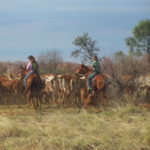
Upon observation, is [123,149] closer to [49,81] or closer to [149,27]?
[49,81]

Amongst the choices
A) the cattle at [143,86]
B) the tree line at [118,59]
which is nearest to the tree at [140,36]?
the tree line at [118,59]

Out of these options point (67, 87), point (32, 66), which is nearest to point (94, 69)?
point (32, 66)

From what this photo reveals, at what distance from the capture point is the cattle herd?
2252 centimetres

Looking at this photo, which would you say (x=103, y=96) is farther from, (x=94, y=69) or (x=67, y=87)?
(x=67, y=87)

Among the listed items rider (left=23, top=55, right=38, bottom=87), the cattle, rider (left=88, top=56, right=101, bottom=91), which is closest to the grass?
rider (left=23, top=55, right=38, bottom=87)

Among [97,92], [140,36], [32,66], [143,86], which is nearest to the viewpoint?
[32,66]

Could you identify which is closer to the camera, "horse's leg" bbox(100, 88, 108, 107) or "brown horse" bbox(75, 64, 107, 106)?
"horse's leg" bbox(100, 88, 108, 107)

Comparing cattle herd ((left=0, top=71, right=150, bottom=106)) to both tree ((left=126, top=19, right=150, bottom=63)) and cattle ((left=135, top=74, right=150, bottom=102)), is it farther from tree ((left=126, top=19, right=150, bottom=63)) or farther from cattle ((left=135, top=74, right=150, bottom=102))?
tree ((left=126, top=19, right=150, bottom=63))

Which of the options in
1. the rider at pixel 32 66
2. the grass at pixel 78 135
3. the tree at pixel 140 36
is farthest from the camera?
the tree at pixel 140 36

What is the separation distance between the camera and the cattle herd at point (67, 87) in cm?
2252

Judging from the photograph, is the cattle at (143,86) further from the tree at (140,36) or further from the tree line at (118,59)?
the tree at (140,36)

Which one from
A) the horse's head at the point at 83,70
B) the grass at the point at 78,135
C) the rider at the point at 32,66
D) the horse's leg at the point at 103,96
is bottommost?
the horse's leg at the point at 103,96

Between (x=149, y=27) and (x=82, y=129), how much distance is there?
4614 cm

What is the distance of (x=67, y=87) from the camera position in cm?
2428
